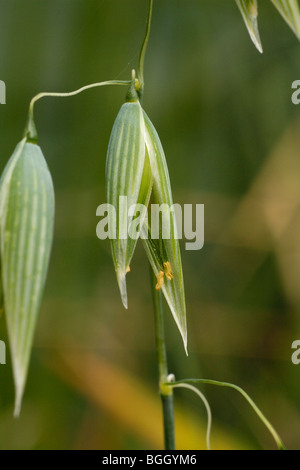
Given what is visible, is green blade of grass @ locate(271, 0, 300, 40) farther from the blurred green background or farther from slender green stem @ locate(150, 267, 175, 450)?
the blurred green background

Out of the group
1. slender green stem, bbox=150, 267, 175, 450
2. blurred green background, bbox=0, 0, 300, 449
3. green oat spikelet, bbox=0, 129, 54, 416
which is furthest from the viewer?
blurred green background, bbox=0, 0, 300, 449

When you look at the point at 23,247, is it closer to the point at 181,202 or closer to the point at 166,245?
the point at 166,245

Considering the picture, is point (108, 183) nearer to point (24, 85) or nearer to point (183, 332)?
point (183, 332)

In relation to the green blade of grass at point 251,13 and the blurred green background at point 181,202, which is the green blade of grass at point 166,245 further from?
the blurred green background at point 181,202

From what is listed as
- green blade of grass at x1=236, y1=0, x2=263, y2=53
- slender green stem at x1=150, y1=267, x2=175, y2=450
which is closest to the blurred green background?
slender green stem at x1=150, y1=267, x2=175, y2=450

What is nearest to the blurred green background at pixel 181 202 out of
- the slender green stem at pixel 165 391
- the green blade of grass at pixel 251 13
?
the slender green stem at pixel 165 391

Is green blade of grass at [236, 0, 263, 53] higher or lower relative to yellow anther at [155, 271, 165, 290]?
higher

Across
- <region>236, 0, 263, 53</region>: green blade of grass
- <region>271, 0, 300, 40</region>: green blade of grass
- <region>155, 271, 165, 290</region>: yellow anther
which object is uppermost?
<region>236, 0, 263, 53</region>: green blade of grass

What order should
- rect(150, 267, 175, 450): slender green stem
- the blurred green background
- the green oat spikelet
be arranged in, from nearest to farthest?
the green oat spikelet < rect(150, 267, 175, 450): slender green stem < the blurred green background
